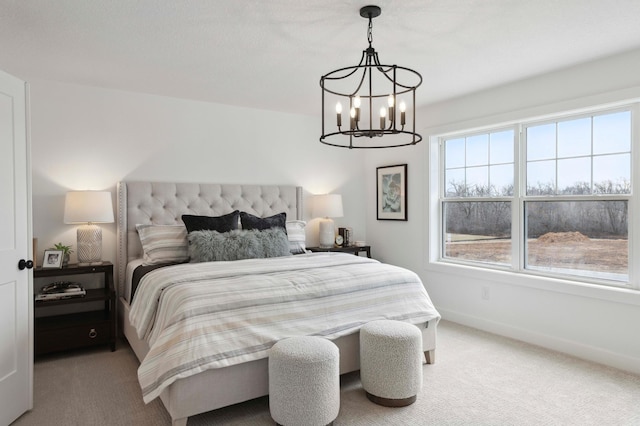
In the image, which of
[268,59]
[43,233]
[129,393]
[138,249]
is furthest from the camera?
[138,249]

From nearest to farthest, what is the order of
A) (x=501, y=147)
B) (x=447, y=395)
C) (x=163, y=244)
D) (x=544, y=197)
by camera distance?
(x=447, y=395) → (x=163, y=244) → (x=544, y=197) → (x=501, y=147)

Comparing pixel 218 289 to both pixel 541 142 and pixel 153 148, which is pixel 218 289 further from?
pixel 541 142

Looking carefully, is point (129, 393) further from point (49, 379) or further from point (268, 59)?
point (268, 59)

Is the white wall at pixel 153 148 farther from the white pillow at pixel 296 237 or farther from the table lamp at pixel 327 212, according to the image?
the white pillow at pixel 296 237

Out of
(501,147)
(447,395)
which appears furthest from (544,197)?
(447,395)

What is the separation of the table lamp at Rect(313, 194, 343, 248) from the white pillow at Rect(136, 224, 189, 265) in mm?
1720

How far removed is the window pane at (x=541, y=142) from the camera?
374 cm

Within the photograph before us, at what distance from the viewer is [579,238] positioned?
3.58 m

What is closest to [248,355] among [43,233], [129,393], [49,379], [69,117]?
[129,393]

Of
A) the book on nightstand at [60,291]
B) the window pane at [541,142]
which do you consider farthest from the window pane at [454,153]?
the book on nightstand at [60,291]

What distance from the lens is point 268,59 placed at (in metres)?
3.20

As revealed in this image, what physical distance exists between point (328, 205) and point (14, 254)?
10.5 ft

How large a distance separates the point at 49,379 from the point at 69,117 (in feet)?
7.39

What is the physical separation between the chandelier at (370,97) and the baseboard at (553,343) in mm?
1940
